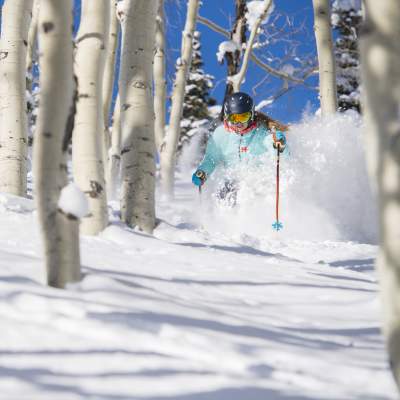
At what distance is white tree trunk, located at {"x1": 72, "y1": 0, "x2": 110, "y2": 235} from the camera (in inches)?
176

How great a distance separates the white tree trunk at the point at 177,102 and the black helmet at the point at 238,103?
411 centimetres

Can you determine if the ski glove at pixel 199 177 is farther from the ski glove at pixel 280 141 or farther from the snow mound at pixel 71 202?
the snow mound at pixel 71 202

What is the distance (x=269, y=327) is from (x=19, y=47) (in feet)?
15.4

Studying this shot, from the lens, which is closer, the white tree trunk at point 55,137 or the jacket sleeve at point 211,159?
the white tree trunk at point 55,137


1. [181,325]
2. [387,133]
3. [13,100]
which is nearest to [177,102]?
[13,100]

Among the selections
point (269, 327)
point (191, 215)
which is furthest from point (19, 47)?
point (269, 327)

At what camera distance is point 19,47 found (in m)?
5.95

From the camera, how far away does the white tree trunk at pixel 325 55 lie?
9.07 m

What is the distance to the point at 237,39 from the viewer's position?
14.1m

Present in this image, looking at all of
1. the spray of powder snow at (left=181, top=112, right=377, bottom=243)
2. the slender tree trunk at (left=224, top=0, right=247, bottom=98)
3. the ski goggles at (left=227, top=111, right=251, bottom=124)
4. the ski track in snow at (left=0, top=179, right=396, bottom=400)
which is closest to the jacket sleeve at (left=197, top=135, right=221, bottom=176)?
the spray of powder snow at (left=181, top=112, right=377, bottom=243)

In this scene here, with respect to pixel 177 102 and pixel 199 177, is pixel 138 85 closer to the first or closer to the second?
pixel 199 177

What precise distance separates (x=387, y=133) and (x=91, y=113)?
337 centimetres

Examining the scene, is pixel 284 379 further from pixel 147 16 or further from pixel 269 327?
pixel 147 16

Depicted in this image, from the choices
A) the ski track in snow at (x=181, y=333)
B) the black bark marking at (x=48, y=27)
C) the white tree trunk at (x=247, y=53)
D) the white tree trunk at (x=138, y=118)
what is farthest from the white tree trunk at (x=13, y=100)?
the white tree trunk at (x=247, y=53)
